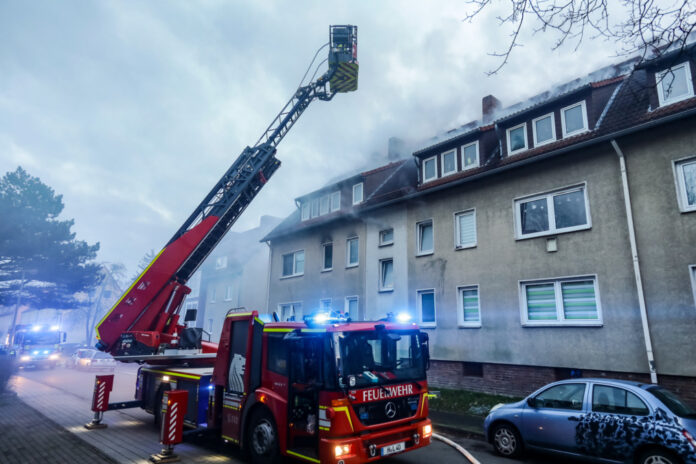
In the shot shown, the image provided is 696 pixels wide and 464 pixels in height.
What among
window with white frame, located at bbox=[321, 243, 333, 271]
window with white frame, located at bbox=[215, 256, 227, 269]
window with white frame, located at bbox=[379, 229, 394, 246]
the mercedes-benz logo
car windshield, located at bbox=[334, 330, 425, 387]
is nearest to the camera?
car windshield, located at bbox=[334, 330, 425, 387]

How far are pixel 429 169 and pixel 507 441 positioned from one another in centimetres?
1107

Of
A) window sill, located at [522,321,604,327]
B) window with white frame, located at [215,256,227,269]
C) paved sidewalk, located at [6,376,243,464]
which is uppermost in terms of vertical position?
window with white frame, located at [215,256,227,269]

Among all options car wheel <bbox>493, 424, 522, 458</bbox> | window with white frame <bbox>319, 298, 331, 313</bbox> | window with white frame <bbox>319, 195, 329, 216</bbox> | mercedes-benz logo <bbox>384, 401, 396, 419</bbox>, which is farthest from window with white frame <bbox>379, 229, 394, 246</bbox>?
mercedes-benz logo <bbox>384, 401, 396, 419</bbox>

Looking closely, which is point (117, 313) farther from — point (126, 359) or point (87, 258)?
point (87, 258)

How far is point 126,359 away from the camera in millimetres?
9031

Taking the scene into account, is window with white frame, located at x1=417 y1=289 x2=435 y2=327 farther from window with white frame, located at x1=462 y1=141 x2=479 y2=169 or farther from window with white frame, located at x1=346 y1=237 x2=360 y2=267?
window with white frame, located at x1=462 y1=141 x2=479 y2=169

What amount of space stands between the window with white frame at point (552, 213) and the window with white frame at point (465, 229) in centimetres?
160

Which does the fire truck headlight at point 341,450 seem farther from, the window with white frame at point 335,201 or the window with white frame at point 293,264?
the window with white frame at point 335,201

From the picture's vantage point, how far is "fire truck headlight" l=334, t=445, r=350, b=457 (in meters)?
5.13

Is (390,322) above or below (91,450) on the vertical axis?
above

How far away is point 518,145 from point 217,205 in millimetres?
9772

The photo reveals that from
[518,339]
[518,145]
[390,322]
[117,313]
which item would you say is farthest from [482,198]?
[117,313]

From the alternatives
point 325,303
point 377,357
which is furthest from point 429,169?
point 377,357

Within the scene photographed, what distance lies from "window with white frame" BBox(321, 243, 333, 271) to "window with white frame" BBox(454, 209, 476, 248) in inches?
268
